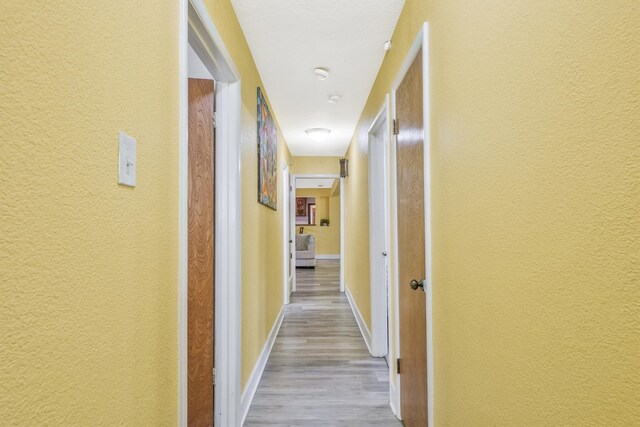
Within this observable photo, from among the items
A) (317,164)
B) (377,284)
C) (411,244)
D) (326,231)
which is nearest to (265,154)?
(377,284)

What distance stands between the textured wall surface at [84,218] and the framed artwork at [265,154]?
1.72 metres

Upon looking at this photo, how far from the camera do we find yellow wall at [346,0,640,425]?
0.56m

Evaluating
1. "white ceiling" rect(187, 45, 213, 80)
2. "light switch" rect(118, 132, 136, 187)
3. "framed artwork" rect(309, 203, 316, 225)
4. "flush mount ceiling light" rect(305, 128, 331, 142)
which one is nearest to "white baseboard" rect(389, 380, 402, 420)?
"light switch" rect(118, 132, 136, 187)

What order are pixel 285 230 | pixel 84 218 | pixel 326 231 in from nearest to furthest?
1. pixel 84 218
2. pixel 285 230
3. pixel 326 231

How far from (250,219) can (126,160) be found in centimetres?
162

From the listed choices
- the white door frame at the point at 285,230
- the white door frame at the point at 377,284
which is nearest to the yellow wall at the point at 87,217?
the white door frame at the point at 377,284

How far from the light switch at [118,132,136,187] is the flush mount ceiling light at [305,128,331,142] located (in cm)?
365

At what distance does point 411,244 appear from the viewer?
183 centimetres

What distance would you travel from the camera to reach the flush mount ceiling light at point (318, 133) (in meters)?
4.39

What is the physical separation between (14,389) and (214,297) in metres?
1.41

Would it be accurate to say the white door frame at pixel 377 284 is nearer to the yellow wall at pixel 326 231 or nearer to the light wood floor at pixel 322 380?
the light wood floor at pixel 322 380

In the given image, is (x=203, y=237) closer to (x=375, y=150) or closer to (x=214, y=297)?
(x=214, y=297)

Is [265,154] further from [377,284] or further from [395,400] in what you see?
[395,400]

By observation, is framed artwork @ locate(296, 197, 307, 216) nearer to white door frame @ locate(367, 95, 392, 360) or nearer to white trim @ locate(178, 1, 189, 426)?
white door frame @ locate(367, 95, 392, 360)
